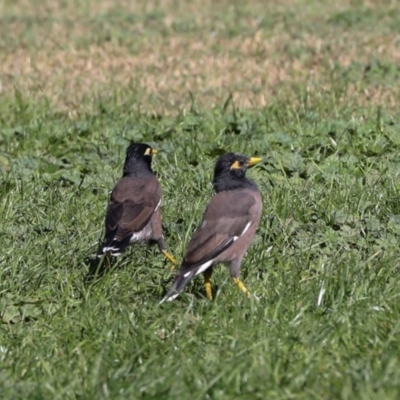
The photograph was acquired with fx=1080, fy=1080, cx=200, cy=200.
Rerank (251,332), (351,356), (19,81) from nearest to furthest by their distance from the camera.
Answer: (351,356) < (251,332) < (19,81)

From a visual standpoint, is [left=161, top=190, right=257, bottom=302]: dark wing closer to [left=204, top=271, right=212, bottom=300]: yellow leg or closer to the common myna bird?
the common myna bird

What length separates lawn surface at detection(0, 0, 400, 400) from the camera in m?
5.29

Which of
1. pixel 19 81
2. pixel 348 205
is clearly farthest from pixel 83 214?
pixel 19 81

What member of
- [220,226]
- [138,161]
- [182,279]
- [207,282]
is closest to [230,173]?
[220,226]

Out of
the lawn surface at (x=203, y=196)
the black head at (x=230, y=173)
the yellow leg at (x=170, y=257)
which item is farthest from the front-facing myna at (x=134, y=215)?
the black head at (x=230, y=173)

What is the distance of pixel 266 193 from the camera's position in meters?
8.23

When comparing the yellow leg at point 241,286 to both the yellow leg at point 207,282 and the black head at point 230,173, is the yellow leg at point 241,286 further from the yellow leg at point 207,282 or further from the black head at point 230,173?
the black head at point 230,173

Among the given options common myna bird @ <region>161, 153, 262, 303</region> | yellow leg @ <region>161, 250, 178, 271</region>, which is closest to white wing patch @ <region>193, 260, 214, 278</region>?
common myna bird @ <region>161, 153, 262, 303</region>

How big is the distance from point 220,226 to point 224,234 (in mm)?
69

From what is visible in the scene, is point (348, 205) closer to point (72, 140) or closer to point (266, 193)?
point (266, 193)

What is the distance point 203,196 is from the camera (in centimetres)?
827

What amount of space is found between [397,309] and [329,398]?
1104mm

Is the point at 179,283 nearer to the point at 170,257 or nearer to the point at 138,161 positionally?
the point at 170,257

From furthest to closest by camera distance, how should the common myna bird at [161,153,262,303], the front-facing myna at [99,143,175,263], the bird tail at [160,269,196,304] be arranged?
the front-facing myna at [99,143,175,263]
the common myna bird at [161,153,262,303]
the bird tail at [160,269,196,304]
